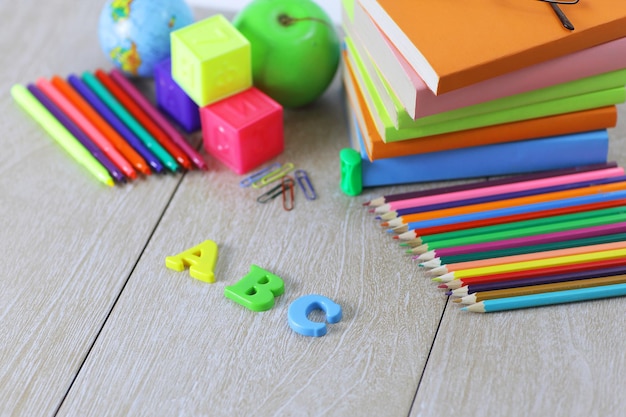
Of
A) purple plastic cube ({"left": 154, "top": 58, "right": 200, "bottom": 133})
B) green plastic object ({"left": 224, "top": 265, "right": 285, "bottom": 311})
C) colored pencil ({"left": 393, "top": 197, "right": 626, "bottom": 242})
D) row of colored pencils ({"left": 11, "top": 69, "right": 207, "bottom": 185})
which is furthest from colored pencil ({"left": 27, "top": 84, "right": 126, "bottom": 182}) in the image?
colored pencil ({"left": 393, "top": 197, "right": 626, "bottom": 242})

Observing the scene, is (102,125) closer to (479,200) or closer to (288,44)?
(288,44)

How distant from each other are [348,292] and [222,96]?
0.30 m

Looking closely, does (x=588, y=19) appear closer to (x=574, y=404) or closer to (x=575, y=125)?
(x=575, y=125)

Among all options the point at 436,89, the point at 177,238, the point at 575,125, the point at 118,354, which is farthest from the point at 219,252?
the point at 575,125

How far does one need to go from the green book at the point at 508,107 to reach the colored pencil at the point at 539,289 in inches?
8.0

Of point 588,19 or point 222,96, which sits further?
point 222,96

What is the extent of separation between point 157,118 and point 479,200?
40cm

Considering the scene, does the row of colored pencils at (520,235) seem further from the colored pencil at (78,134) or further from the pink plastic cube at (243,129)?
the colored pencil at (78,134)

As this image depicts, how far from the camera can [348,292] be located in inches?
32.1

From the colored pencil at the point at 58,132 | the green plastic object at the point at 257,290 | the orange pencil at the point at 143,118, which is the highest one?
the colored pencil at the point at 58,132

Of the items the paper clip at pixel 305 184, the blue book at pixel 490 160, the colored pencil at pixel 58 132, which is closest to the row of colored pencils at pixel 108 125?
the colored pencil at pixel 58 132

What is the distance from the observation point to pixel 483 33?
85 centimetres

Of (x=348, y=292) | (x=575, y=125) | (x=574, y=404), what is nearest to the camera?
(x=574, y=404)

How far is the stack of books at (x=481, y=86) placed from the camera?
840 mm
